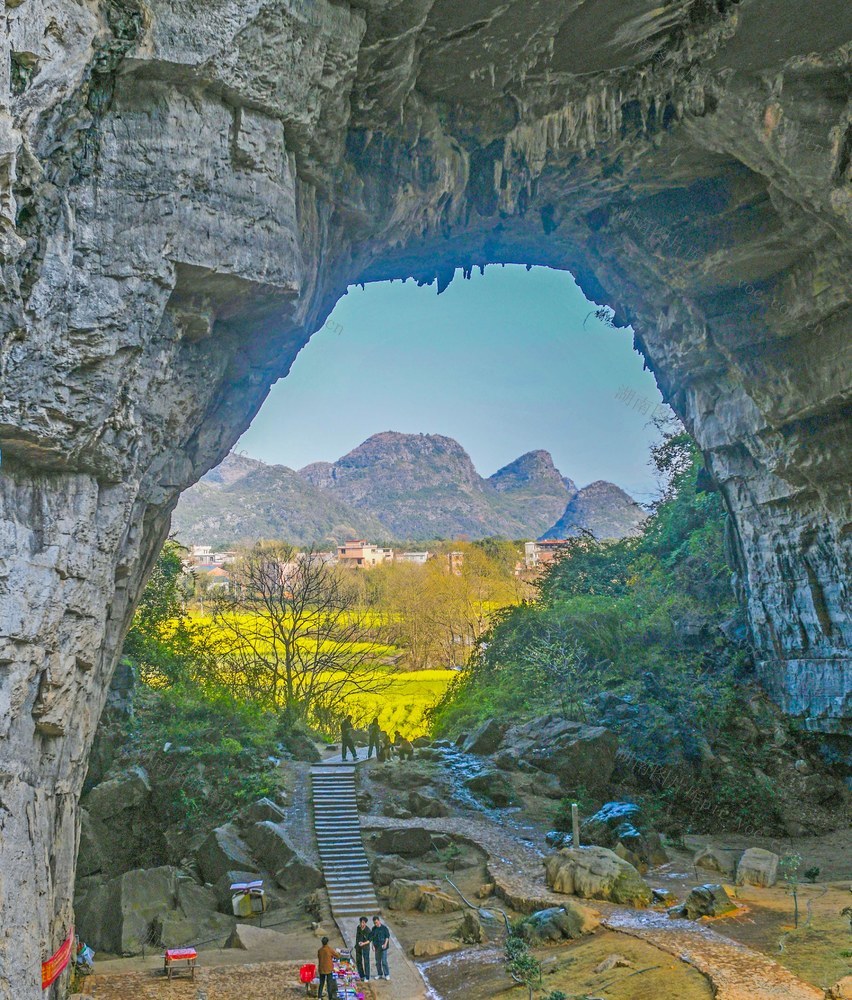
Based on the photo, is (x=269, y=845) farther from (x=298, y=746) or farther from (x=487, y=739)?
(x=487, y=739)

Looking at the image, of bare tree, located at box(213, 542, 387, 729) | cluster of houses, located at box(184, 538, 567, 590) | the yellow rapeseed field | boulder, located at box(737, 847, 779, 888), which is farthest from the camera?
cluster of houses, located at box(184, 538, 567, 590)

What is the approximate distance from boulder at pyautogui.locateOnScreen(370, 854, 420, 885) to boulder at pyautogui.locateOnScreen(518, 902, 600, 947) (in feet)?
11.4

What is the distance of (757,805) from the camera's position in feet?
67.8

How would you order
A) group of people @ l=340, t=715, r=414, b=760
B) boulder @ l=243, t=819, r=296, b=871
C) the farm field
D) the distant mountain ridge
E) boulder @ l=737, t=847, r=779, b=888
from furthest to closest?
the distant mountain ridge, the farm field, group of people @ l=340, t=715, r=414, b=760, boulder @ l=243, t=819, r=296, b=871, boulder @ l=737, t=847, r=779, b=888

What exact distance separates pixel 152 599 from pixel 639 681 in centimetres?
1505

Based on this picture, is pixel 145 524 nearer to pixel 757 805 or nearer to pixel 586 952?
pixel 586 952

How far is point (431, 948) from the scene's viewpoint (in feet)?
44.8

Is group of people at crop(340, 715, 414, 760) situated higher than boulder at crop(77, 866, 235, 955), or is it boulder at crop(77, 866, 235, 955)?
group of people at crop(340, 715, 414, 760)

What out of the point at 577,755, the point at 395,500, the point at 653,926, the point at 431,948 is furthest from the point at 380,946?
the point at 395,500

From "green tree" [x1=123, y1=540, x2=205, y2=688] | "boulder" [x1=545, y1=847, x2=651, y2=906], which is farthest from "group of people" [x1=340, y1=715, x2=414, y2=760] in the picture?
"boulder" [x1=545, y1=847, x2=651, y2=906]

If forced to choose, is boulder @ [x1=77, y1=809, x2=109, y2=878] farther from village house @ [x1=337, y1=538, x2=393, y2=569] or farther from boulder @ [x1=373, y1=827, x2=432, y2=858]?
village house @ [x1=337, y1=538, x2=393, y2=569]

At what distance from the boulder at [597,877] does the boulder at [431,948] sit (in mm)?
2848

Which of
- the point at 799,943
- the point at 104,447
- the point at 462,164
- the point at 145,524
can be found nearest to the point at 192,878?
the point at 145,524

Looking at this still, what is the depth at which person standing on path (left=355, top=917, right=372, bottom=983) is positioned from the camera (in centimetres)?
1232
